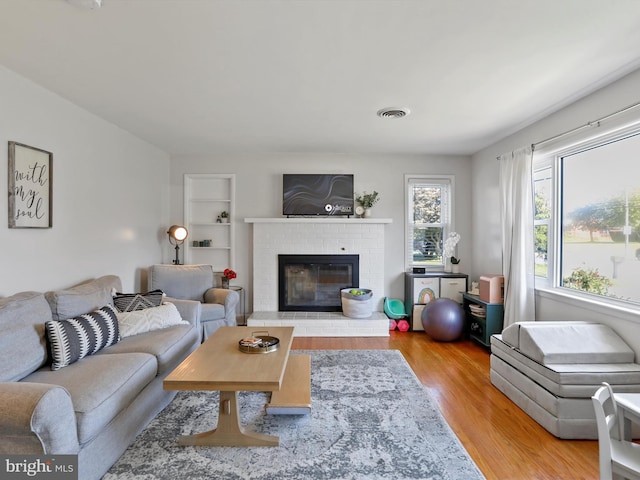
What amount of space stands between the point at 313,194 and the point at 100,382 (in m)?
3.45

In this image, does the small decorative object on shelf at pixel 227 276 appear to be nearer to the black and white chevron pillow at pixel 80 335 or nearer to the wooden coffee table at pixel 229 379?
the black and white chevron pillow at pixel 80 335

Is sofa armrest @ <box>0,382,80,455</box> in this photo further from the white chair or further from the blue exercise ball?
the blue exercise ball

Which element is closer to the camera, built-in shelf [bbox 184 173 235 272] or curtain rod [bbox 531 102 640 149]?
curtain rod [bbox 531 102 640 149]

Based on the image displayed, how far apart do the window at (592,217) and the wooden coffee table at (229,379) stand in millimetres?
2603

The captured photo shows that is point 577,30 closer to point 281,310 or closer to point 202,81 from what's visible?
point 202,81

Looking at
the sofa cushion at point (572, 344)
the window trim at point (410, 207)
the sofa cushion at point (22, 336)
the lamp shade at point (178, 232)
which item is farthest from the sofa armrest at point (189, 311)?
the window trim at point (410, 207)

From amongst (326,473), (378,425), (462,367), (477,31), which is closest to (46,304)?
(326,473)

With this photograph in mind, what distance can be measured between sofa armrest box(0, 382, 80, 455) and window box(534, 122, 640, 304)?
11.8 ft

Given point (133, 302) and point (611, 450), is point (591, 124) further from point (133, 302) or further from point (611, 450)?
point (133, 302)

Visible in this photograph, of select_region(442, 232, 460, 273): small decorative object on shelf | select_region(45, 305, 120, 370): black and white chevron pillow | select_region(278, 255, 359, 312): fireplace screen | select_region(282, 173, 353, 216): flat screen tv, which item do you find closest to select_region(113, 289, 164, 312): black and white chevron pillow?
select_region(45, 305, 120, 370): black and white chevron pillow

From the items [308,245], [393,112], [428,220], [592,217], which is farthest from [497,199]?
[308,245]

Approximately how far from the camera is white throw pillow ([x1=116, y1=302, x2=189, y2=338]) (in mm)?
2748

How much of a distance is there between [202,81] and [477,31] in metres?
1.90

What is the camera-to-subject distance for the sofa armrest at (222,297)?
388 centimetres
